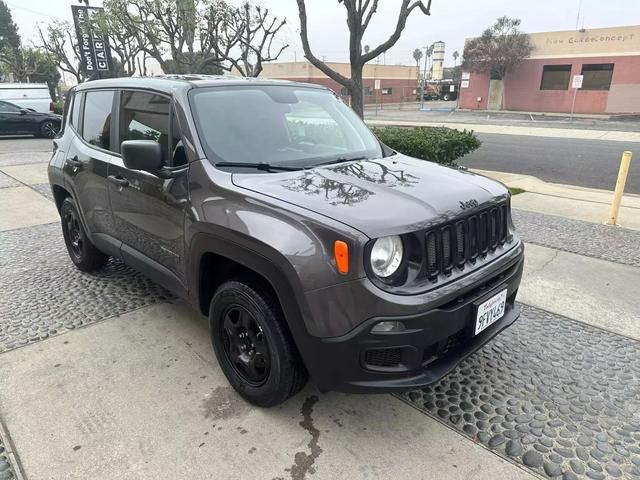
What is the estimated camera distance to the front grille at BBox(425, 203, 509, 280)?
2.30 m

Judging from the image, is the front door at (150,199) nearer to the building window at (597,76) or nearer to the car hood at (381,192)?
the car hood at (381,192)

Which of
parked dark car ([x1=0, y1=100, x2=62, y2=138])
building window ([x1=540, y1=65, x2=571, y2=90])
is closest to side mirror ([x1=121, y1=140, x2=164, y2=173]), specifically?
parked dark car ([x1=0, y1=100, x2=62, y2=138])

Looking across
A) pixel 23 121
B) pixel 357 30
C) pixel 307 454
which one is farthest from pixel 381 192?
pixel 23 121

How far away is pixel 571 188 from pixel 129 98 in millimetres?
8175

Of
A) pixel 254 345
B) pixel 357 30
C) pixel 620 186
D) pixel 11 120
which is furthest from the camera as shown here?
pixel 11 120

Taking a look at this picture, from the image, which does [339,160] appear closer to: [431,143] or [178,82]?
[178,82]

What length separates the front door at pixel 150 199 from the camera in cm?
297

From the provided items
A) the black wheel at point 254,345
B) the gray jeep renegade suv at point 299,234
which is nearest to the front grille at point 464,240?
the gray jeep renegade suv at point 299,234

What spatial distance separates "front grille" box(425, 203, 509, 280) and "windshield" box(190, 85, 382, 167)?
101cm

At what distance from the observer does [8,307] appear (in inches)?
157

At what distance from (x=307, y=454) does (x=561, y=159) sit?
41.8ft

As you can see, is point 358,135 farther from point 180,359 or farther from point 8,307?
point 8,307

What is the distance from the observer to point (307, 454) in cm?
240

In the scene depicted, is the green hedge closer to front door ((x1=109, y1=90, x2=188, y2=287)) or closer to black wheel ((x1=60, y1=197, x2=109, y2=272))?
black wheel ((x1=60, y1=197, x2=109, y2=272))
